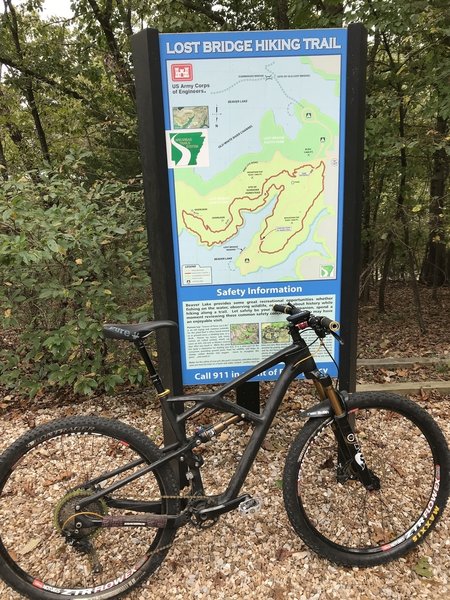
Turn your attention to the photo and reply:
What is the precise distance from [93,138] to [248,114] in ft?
21.0

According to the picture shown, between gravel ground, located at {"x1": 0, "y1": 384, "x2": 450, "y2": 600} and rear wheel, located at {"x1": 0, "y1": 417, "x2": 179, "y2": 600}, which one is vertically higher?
rear wheel, located at {"x1": 0, "y1": 417, "x2": 179, "y2": 600}

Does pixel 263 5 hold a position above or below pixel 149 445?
above

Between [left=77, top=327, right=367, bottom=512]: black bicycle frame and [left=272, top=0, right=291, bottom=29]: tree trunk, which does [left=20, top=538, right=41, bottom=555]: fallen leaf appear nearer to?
[left=77, top=327, right=367, bottom=512]: black bicycle frame

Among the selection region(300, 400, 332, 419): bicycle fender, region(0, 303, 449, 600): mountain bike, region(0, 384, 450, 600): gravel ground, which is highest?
region(300, 400, 332, 419): bicycle fender

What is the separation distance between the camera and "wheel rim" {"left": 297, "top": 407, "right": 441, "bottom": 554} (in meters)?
2.33

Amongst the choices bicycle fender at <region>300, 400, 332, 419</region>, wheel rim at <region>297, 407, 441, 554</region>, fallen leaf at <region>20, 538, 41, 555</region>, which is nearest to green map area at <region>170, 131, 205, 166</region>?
bicycle fender at <region>300, 400, 332, 419</region>

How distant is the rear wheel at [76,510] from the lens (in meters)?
2.03

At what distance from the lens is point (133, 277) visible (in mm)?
3586

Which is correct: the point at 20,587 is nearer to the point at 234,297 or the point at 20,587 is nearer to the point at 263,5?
the point at 234,297

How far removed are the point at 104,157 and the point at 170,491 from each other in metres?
7.01

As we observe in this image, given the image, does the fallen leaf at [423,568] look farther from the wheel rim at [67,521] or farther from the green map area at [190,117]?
the green map area at [190,117]

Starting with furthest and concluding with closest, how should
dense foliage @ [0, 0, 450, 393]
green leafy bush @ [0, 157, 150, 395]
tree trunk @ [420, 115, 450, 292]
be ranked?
1. tree trunk @ [420, 115, 450, 292]
2. dense foliage @ [0, 0, 450, 393]
3. green leafy bush @ [0, 157, 150, 395]

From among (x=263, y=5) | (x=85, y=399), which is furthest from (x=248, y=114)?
(x=263, y=5)

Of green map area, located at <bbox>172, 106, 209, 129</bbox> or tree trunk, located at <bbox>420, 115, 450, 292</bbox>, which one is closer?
green map area, located at <bbox>172, 106, 209, 129</bbox>
